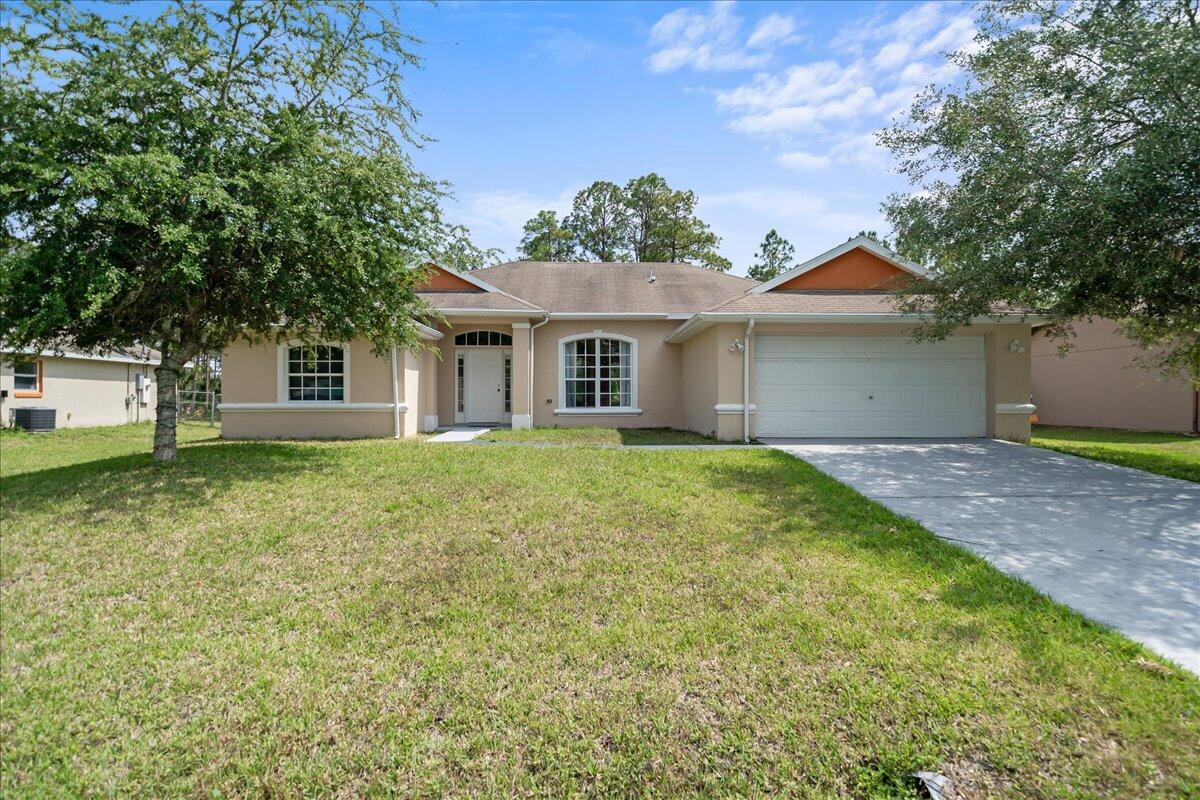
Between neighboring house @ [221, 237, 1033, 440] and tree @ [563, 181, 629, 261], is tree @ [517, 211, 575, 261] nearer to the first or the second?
tree @ [563, 181, 629, 261]

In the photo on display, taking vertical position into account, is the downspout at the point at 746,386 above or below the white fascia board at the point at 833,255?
below

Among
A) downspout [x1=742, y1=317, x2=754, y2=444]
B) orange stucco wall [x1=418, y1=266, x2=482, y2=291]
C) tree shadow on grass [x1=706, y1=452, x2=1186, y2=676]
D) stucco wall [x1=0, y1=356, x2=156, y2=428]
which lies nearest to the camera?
tree shadow on grass [x1=706, y1=452, x2=1186, y2=676]

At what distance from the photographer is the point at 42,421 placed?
16281 mm

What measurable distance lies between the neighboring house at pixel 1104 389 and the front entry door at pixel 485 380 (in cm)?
1545

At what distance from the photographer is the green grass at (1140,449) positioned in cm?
872

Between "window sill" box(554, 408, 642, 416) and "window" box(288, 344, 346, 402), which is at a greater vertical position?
"window" box(288, 344, 346, 402)

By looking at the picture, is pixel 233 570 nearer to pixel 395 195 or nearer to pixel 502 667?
pixel 502 667

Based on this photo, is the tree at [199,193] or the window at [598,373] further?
the window at [598,373]

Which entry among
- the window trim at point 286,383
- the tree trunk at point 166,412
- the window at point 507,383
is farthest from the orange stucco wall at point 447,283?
the tree trunk at point 166,412

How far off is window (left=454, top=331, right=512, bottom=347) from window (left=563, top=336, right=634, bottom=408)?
1761 mm

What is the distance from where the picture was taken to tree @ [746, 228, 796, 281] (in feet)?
109

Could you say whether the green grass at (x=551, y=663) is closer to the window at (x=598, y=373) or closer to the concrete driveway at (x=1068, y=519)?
the concrete driveway at (x=1068, y=519)

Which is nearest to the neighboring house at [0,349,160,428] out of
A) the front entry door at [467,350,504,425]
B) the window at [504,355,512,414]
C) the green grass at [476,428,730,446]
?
the front entry door at [467,350,504,425]

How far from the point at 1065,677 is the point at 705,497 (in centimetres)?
384
